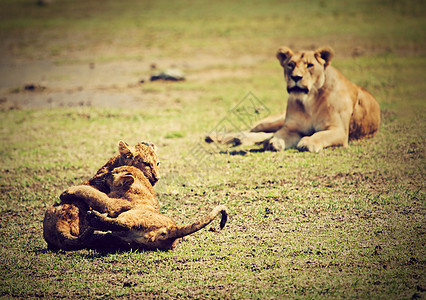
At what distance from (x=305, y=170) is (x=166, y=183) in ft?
6.53

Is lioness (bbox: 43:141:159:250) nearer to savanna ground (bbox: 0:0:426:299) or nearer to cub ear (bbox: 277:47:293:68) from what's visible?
savanna ground (bbox: 0:0:426:299)

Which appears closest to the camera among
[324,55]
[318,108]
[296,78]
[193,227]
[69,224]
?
[193,227]

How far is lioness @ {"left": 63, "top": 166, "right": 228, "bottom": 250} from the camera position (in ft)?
14.9

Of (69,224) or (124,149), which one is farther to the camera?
(124,149)

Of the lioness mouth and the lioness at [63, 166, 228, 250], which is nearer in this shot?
the lioness at [63, 166, 228, 250]

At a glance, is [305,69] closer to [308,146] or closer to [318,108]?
[318,108]

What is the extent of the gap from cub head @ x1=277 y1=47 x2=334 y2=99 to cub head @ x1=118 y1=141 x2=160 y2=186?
11.3 ft

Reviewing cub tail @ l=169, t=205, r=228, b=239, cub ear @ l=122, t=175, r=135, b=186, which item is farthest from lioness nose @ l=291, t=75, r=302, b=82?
cub ear @ l=122, t=175, r=135, b=186

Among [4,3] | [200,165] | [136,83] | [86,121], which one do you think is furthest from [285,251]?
[4,3]

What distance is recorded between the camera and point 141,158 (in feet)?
17.2

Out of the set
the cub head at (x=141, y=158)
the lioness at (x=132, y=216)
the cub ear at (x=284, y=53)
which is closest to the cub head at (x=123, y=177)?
the lioness at (x=132, y=216)

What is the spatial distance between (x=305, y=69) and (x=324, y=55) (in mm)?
492

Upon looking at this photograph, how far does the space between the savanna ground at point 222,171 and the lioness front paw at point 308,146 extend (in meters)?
0.13

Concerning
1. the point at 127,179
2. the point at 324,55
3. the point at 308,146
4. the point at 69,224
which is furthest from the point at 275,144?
the point at 69,224
